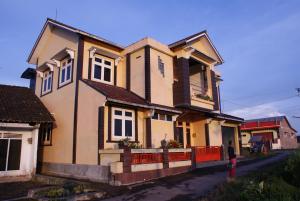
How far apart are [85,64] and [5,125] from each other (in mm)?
5701

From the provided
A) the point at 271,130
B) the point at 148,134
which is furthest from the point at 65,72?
the point at 271,130

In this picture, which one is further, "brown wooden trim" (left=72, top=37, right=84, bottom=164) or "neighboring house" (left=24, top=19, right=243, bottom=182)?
"brown wooden trim" (left=72, top=37, right=84, bottom=164)

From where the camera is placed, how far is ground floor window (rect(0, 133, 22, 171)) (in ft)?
50.8

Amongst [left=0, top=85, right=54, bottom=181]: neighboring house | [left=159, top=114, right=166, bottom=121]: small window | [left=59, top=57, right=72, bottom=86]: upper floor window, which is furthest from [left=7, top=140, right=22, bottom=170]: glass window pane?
[left=159, top=114, right=166, bottom=121]: small window

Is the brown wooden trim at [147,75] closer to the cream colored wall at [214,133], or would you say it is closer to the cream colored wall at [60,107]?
the cream colored wall at [60,107]

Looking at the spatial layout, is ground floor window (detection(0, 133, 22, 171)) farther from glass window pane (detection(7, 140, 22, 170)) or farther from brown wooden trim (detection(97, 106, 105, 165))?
brown wooden trim (detection(97, 106, 105, 165))

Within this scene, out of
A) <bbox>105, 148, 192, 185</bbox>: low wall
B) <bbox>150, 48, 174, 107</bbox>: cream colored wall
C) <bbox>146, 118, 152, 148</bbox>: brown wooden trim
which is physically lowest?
<bbox>105, 148, 192, 185</bbox>: low wall

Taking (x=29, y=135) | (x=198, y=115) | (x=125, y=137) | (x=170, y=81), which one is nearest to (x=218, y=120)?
(x=198, y=115)

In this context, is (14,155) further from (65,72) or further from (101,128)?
(101,128)

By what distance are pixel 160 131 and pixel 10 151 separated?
29.9ft

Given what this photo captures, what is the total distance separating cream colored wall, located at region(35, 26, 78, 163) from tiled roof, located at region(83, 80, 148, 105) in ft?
5.76

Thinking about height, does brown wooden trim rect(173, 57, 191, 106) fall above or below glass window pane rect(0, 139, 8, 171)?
above

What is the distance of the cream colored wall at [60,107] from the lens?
1608 cm

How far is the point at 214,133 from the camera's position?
2208cm
